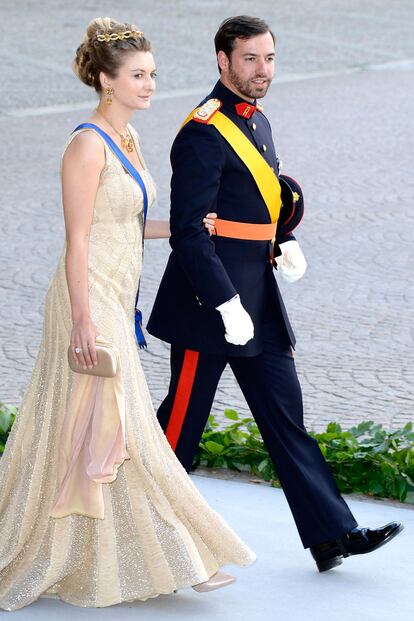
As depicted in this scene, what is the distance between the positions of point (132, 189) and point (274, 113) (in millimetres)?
9211

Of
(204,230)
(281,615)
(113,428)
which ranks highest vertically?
(204,230)

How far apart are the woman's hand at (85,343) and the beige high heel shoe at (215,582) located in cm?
76

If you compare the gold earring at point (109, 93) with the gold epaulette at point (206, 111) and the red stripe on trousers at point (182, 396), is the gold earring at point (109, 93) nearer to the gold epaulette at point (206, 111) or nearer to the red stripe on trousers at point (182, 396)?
the gold epaulette at point (206, 111)

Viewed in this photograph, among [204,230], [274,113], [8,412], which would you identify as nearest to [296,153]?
[274,113]

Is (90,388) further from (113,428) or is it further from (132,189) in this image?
(132,189)

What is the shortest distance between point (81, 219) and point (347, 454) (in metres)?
1.70

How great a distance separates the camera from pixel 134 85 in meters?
4.01

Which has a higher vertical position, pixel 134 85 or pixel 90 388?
pixel 134 85

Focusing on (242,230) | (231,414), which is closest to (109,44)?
(242,230)

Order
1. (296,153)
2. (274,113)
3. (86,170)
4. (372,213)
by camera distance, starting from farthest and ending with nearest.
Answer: (274,113), (296,153), (372,213), (86,170)

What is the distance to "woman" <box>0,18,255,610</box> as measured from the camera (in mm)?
3965

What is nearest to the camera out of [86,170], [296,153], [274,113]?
[86,170]

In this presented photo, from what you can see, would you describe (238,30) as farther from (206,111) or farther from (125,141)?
(125,141)

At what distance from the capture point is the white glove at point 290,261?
4.60 meters
